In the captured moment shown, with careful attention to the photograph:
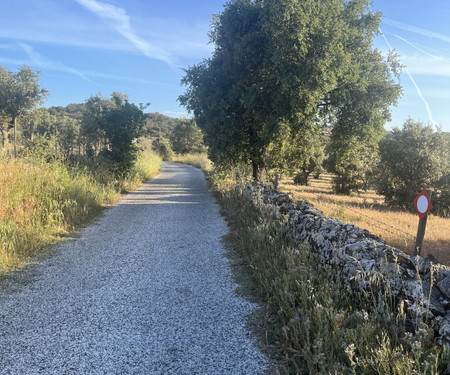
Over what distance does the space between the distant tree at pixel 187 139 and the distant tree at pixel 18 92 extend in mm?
26014

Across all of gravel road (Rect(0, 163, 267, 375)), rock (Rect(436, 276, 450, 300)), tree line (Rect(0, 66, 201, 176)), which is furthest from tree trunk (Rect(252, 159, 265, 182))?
rock (Rect(436, 276, 450, 300))

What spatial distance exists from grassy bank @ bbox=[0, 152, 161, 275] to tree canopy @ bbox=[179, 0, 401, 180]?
6.02 m

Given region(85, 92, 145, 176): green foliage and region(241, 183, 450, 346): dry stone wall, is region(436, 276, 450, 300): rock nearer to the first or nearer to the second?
region(241, 183, 450, 346): dry stone wall

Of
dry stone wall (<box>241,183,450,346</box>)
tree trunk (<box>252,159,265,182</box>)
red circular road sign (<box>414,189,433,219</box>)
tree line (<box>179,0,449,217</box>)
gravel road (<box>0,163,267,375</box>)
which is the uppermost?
tree line (<box>179,0,449,217</box>)

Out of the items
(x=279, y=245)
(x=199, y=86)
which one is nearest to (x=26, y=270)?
(x=279, y=245)

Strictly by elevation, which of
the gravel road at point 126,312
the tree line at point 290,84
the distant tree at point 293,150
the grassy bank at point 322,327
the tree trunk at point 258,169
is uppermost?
the tree line at point 290,84

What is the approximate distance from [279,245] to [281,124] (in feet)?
20.1

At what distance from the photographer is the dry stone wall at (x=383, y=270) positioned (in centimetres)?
266

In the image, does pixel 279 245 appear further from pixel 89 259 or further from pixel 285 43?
pixel 285 43

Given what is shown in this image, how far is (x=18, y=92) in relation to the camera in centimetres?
3053

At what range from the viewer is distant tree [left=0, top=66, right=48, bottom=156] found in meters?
29.7

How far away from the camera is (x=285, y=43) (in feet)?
31.8

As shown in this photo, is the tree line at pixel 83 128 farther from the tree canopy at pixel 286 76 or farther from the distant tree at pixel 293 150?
the distant tree at pixel 293 150

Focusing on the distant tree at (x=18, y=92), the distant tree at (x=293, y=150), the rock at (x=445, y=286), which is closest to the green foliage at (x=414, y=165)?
the distant tree at (x=293, y=150)
